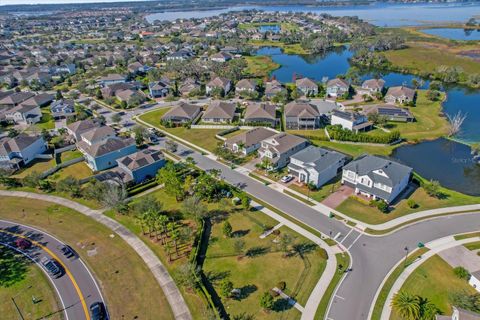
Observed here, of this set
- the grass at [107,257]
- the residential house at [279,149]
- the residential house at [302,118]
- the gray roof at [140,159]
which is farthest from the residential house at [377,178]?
the grass at [107,257]

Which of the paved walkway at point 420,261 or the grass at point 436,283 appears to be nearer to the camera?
the paved walkway at point 420,261

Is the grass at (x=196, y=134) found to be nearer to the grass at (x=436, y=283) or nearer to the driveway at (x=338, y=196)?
the driveway at (x=338, y=196)

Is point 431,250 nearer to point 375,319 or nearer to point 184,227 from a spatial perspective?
point 375,319

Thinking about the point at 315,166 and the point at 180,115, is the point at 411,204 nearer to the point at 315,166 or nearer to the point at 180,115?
the point at 315,166

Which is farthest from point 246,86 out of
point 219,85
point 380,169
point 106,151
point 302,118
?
point 380,169

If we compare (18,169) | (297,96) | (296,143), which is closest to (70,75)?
(18,169)
